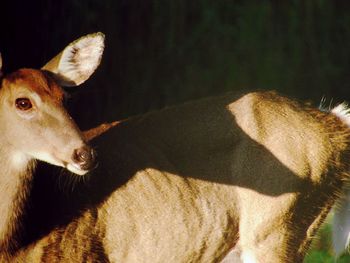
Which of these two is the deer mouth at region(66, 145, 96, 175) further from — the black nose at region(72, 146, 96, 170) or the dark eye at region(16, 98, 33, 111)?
the dark eye at region(16, 98, 33, 111)

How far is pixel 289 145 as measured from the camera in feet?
24.1

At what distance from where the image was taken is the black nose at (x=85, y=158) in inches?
247

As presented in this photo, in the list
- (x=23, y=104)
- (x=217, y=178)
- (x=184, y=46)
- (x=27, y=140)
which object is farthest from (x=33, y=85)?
(x=184, y=46)

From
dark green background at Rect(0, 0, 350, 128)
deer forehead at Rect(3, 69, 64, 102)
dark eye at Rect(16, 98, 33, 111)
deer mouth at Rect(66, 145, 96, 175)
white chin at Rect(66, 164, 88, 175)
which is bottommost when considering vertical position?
dark green background at Rect(0, 0, 350, 128)

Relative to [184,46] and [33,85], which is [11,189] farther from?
[184,46]

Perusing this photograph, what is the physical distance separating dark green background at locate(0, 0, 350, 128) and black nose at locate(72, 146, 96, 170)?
2.86 metres

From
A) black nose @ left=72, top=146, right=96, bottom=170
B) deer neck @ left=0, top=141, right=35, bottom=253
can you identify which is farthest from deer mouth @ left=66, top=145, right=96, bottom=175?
deer neck @ left=0, top=141, right=35, bottom=253

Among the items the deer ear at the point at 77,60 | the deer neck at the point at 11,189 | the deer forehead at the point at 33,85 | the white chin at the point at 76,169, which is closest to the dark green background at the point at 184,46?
the deer ear at the point at 77,60

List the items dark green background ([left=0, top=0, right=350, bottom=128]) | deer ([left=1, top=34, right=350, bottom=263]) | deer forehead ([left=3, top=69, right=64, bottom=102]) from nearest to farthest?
deer forehead ([left=3, top=69, right=64, bottom=102]), deer ([left=1, top=34, right=350, bottom=263]), dark green background ([left=0, top=0, right=350, bottom=128])

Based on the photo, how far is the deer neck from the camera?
6555mm

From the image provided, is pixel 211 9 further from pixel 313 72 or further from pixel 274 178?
pixel 274 178

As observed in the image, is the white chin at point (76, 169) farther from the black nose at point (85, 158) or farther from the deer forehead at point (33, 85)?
the deer forehead at point (33, 85)

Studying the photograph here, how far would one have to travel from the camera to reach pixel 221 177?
7.34 m

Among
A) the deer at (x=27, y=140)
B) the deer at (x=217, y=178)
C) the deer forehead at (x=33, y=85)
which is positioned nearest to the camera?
the deer at (x=27, y=140)
